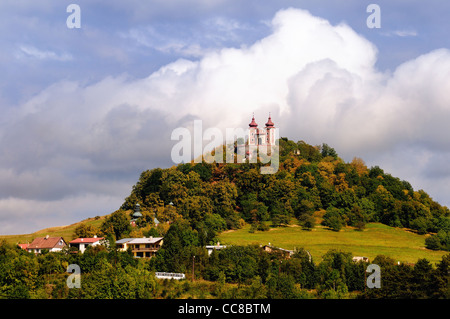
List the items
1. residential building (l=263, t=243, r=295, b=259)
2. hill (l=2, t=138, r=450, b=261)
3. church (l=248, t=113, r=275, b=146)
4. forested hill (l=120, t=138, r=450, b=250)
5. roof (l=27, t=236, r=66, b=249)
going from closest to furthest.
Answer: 1. residential building (l=263, t=243, r=295, b=259)
2. roof (l=27, t=236, r=66, b=249)
3. hill (l=2, t=138, r=450, b=261)
4. forested hill (l=120, t=138, r=450, b=250)
5. church (l=248, t=113, r=275, b=146)

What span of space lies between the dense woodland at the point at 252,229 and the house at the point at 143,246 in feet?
6.86

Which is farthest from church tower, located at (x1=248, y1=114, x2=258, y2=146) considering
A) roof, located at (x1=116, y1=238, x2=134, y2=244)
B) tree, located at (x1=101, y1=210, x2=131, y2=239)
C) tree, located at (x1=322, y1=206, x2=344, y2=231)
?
roof, located at (x1=116, y1=238, x2=134, y2=244)

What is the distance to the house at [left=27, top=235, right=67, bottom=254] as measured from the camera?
8781 cm

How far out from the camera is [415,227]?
108 meters

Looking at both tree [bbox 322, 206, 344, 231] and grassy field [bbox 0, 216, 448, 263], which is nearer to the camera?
grassy field [bbox 0, 216, 448, 263]

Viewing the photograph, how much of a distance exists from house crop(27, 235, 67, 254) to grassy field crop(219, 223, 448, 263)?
23384mm

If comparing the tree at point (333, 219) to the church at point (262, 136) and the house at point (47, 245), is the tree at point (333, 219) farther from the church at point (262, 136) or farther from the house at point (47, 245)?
the house at point (47, 245)

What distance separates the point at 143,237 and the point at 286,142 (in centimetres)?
5891

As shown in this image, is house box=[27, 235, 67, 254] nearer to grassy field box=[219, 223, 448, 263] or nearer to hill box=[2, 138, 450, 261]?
hill box=[2, 138, 450, 261]

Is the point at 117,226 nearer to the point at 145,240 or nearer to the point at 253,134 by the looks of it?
the point at 145,240

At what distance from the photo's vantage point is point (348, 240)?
318 ft

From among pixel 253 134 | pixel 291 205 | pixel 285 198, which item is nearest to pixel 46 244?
pixel 285 198

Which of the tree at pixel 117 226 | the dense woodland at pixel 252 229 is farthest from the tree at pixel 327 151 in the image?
the tree at pixel 117 226
